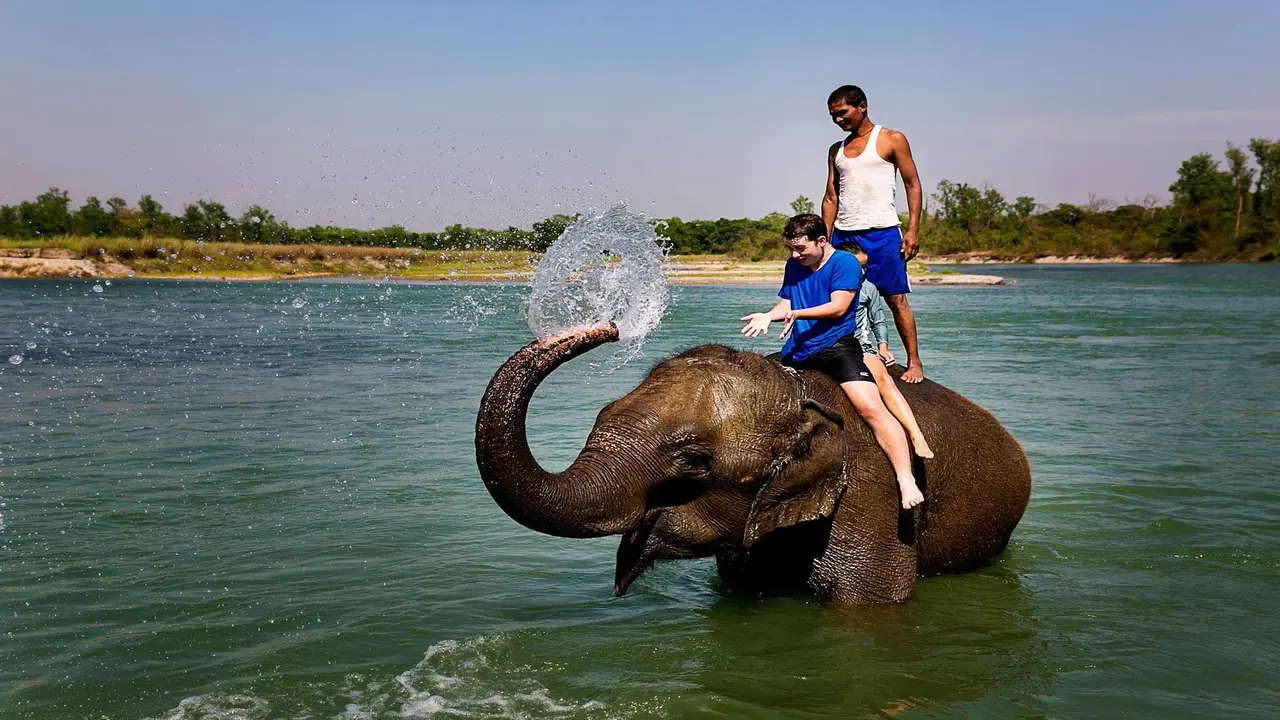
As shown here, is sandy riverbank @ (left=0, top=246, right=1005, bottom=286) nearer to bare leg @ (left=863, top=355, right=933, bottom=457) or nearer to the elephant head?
bare leg @ (left=863, top=355, right=933, bottom=457)

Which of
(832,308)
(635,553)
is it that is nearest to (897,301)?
(832,308)

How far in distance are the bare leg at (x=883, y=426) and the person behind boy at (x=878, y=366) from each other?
160 millimetres

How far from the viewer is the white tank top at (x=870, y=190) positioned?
25.5 ft

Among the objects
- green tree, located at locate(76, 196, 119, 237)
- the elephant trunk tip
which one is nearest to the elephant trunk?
the elephant trunk tip

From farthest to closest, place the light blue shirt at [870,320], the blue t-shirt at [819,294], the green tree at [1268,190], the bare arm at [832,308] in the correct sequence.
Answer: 1. the green tree at [1268,190]
2. the light blue shirt at [870,320]
3. the blue t-shirt at [819,294]
4. the bare arm at [832,308]

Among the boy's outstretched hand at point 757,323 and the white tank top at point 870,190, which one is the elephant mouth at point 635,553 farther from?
the white tank top at point 870,190

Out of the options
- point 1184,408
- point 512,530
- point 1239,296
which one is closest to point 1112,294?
point 1239,296

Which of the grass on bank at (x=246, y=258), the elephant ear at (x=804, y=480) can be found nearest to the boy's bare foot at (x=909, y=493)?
the elephant ear at (x=804, y=480)

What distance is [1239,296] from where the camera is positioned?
57.0 metres

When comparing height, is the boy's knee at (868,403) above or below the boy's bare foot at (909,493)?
above

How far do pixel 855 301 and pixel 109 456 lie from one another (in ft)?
30.3

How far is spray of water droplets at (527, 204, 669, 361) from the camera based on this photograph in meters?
6.07

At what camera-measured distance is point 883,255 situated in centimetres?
788

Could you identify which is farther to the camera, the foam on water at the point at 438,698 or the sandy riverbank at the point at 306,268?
the sandy riverbank at the point at 306,268
